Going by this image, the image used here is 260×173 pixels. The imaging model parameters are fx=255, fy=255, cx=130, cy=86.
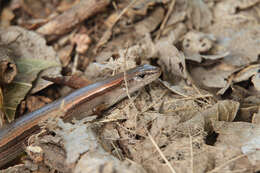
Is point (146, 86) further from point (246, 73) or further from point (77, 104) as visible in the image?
point (246, 73)

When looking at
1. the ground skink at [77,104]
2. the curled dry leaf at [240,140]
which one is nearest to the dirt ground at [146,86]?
the curled dry leaf at [240,140]

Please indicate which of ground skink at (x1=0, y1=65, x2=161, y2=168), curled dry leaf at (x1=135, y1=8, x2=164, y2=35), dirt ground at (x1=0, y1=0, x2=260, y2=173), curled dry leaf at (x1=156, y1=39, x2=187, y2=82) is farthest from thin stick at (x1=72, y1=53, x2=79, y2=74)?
curled dry leaf at (x1=156, y1=39, x2=187, y2=82)

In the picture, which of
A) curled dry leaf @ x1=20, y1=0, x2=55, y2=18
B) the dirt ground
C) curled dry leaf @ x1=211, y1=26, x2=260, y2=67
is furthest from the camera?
curled dry leaf @ x1=20, y1=0, x2=55, y2=18

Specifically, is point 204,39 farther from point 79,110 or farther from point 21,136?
point 21,136

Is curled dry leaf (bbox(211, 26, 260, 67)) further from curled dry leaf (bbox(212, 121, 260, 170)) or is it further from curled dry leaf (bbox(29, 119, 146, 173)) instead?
curled dry leaf (bbox(29, 119, 146, 173))

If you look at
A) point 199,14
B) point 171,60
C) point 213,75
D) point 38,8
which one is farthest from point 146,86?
point 38,8

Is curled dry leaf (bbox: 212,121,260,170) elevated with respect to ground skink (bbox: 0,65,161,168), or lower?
lower
